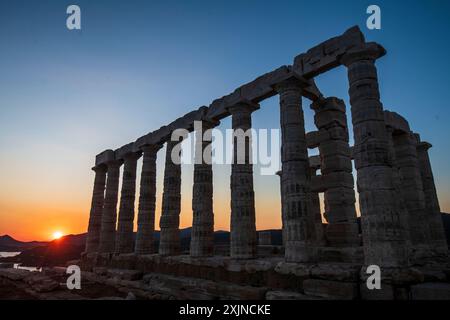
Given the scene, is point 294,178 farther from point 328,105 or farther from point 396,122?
point 396,122

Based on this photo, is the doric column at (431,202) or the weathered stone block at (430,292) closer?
the weathered stone block at (430,292)

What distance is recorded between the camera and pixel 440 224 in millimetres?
19188

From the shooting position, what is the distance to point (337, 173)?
1540 centimetres

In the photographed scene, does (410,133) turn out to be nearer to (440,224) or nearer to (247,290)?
(440,224)

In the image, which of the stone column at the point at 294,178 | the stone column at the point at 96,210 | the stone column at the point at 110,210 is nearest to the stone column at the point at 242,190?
the stone column at the point at 294,178

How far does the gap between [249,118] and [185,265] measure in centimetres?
875

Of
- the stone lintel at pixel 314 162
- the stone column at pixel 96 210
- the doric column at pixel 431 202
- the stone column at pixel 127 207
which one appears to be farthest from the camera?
the stone column at pixel 96 210

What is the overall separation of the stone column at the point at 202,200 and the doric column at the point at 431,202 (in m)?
12.8

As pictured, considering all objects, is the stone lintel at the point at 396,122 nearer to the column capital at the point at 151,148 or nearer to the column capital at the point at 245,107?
the column capital at the point at 245,107

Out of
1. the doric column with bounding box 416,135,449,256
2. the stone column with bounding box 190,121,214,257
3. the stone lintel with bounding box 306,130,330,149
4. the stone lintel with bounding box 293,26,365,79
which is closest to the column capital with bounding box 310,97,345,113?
the stone lintel with bounding box 306,130,330,149

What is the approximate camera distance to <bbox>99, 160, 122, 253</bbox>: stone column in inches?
964

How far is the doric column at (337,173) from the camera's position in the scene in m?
14.7

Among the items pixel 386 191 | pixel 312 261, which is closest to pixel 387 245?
pixel 386 191

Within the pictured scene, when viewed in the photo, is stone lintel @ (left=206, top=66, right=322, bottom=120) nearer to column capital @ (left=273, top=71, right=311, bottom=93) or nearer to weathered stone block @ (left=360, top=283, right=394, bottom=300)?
column capital @ (left=273, top=71, right=311, bottom=93)
